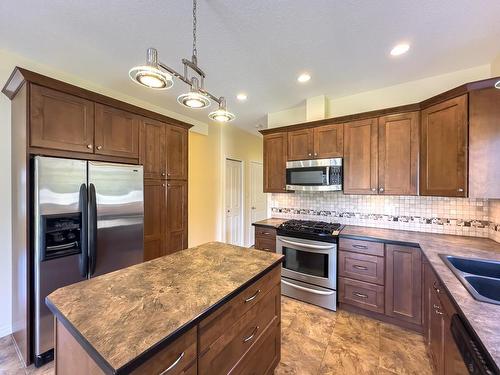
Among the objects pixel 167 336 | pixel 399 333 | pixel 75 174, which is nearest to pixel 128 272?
pixel 167 336

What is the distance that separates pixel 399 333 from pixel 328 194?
1.81 m

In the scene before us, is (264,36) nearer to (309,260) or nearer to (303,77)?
(303,77)

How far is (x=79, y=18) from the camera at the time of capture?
5.41ft

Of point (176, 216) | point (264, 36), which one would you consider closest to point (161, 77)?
point (264, 36)

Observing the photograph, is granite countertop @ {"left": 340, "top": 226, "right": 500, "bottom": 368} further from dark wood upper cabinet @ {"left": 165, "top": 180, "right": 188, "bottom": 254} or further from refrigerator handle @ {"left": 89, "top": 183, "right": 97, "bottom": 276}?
refrigerator handle @ {"left": 89, "top": 183, "right": 97, "bottom": 276}

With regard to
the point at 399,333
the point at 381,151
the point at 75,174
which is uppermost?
the point at 381,151

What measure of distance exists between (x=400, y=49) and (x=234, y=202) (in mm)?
3746

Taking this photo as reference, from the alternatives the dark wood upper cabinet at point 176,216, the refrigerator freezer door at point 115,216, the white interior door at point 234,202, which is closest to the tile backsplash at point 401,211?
the white interior door at point 234,202

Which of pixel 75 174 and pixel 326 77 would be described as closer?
pixel 75 174

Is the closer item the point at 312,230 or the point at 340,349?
the point at 340,349

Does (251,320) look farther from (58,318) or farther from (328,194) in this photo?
(328,194)

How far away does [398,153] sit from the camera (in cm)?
255

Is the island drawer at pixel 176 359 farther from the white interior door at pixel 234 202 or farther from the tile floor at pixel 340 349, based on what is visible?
the white interior door at pixel 234 202

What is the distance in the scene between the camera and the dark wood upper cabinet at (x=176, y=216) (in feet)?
9.39
